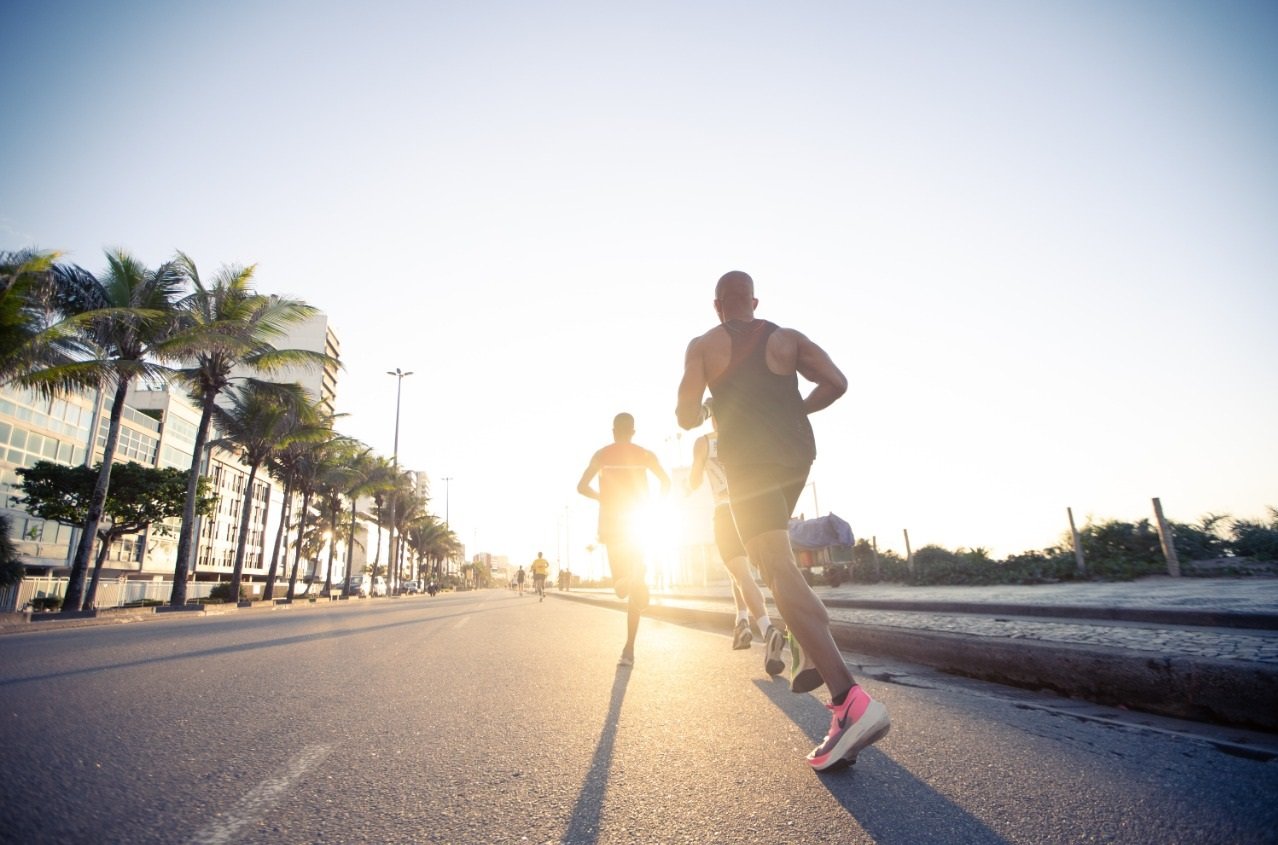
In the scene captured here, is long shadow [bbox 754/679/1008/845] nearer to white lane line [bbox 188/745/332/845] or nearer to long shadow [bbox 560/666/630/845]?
long shadow [bbox 560/666/630/845]

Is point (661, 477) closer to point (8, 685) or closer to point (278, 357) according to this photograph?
point (8, 685)

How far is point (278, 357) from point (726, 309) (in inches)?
953

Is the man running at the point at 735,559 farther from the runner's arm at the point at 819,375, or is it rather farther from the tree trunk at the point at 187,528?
the tree trunk at the point at 187,528

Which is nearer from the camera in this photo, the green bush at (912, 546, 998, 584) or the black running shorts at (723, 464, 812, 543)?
the black running shorts at (723, 464, 812, 543)

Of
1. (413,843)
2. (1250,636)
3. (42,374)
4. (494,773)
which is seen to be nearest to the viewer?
(413,843)

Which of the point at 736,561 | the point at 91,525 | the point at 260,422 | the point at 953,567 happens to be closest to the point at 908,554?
the point at 953,567

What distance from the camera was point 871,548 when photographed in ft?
65.0

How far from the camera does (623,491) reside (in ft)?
18.1

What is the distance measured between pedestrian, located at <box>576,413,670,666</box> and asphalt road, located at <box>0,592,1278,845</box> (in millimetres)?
1446

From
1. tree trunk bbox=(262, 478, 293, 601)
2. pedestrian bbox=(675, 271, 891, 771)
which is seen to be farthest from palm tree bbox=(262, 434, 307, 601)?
pedestrian bbox=(675, 271, 891, 771)

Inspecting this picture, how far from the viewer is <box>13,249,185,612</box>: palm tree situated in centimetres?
1602

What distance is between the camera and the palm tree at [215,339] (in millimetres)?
19203

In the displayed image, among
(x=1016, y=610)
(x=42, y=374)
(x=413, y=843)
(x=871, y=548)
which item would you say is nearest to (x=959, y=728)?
(x=413, y=843)

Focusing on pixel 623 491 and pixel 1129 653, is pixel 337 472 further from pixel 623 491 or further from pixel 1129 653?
pixel 1129 653
